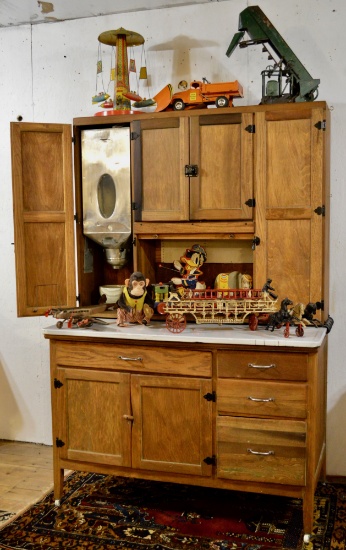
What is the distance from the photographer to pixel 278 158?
311cm

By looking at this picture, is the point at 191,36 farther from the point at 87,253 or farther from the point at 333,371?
the point at 333,371

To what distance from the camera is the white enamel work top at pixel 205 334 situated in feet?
9.32

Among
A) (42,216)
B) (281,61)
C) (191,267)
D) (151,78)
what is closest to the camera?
(281,61)

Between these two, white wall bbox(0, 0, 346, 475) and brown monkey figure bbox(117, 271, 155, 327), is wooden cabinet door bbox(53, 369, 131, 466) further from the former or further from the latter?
white wall bbox(0, 0, 346, 475)

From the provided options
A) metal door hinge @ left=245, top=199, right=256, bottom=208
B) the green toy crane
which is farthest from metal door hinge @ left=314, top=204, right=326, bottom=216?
the green toy crane

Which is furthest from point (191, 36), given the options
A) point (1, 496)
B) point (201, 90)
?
point (1, 496)

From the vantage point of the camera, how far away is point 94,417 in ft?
10.5

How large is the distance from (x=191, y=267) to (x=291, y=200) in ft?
2.33

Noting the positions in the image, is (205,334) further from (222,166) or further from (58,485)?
(58,485)

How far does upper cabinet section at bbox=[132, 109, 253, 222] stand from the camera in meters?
3.18

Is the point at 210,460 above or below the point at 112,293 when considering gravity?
below

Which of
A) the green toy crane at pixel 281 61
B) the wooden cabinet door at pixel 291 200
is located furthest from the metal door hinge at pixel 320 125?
the green toy crane at pixel 281 61

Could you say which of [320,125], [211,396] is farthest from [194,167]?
[211,396]

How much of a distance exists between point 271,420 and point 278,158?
1308 mm
